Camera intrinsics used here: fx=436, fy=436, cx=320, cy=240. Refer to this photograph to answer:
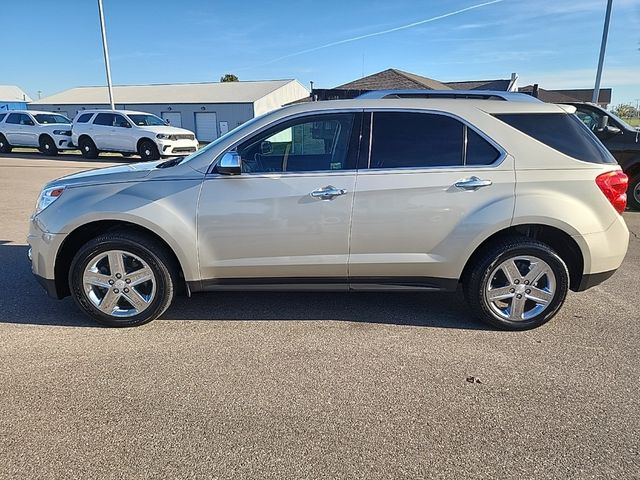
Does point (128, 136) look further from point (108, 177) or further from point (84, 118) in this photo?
point (108, 177)

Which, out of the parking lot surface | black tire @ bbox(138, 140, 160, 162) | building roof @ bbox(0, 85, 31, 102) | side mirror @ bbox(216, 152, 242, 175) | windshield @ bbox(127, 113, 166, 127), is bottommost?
the parking lot surface

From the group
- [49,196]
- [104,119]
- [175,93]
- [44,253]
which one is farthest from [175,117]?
[44,253]

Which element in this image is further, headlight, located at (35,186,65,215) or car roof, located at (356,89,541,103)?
car roof, located at (356,89,541,103)

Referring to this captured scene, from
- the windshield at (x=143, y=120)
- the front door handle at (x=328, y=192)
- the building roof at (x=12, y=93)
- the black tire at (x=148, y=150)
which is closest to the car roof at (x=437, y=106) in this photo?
the front door handle at (x=328, y=192)

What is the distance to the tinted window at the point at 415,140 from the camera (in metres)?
3.46

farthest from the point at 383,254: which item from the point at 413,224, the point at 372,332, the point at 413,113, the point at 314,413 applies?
the point at 314,413

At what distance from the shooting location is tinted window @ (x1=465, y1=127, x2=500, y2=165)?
11.3 ft

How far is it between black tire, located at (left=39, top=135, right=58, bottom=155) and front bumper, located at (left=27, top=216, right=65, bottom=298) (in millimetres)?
18479

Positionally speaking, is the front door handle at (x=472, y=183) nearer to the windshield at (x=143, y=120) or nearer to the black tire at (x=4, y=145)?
the windshield at (x=143, y=120)

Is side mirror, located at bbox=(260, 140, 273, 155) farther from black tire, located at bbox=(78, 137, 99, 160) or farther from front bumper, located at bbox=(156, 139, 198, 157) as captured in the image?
black tire, located at bbox=(78, 137, 99, 160)

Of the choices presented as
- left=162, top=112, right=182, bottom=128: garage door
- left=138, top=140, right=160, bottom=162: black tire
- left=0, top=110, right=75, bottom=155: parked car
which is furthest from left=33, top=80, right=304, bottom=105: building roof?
left=138, top=140, right=160, bottom=162: black tire

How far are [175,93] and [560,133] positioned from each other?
150 ft

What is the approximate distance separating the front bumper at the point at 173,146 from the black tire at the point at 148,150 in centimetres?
24

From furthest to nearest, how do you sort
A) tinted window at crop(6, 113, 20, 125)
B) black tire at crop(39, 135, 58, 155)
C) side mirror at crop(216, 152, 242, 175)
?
tinted window at crop(6, 113, 20, 125), black tire at crop(39, 135, 58, 155), side mirror at crop(216, 152, 242, 175)
